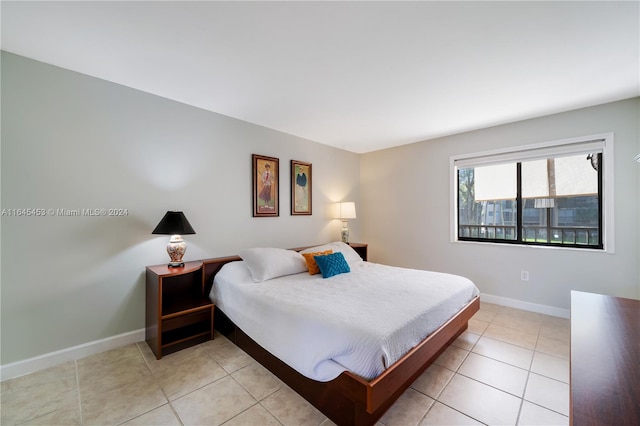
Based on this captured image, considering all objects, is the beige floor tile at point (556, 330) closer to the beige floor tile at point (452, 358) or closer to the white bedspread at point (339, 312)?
the white bedspread at point (339, 312)

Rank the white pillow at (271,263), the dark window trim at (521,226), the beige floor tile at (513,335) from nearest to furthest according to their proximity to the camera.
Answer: the beige floor tile at (513,335)
the white pillow at (271,263)
the dark window trim at (521,226)

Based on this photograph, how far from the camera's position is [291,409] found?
164 cm

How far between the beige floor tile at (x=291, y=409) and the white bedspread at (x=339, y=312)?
0.23 metres

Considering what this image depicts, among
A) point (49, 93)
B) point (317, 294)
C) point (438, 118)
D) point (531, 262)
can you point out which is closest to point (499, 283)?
point (531, 262)

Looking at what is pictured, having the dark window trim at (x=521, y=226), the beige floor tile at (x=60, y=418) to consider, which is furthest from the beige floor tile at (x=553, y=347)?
the beige floor tile at (x=60, y=418)

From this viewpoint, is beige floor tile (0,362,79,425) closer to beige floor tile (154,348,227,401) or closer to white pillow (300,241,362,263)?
beige floor tile (154,348,227,401)

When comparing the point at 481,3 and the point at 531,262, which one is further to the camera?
the point at 531,262

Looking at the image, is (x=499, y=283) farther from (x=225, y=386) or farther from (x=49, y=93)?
(x=49, y=93)

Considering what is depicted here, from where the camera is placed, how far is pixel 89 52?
6.36 ft

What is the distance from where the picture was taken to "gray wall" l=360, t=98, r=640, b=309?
8.79 feet

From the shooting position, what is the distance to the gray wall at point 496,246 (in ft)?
8.79

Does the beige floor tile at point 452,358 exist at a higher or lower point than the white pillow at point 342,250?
lower

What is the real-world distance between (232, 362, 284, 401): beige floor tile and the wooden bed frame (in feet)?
0.14

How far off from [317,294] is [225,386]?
93 cm
